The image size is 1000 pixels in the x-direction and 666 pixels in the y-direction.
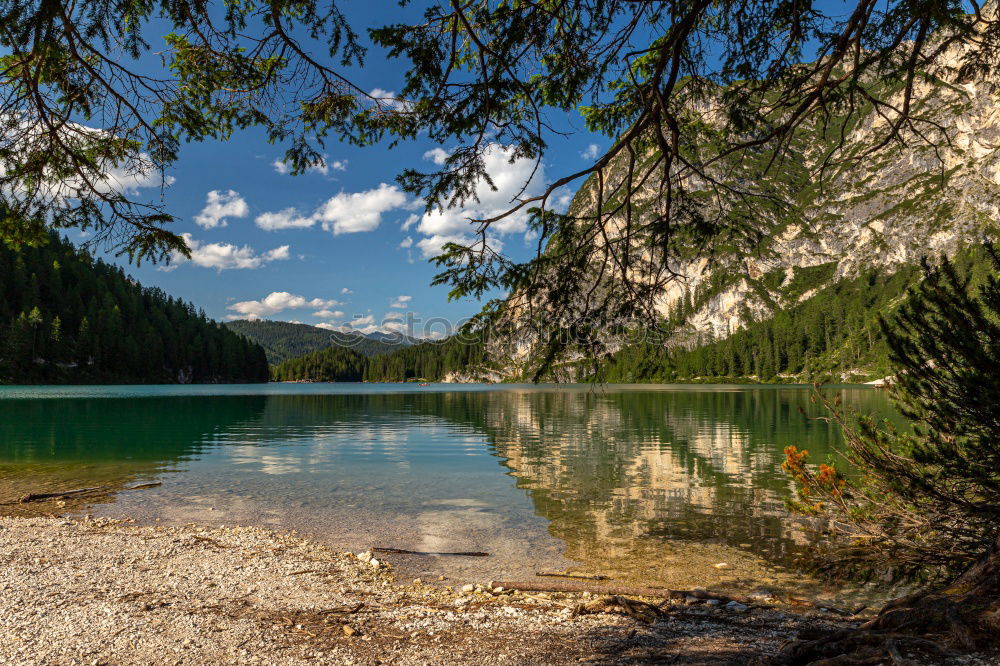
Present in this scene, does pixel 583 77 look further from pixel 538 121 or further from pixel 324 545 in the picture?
pixel 324 545

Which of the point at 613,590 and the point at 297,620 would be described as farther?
the point at 613,590

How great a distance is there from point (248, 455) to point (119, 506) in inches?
429

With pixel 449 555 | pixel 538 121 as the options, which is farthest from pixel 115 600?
pixel 538 121

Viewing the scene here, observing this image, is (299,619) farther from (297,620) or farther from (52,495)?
(52,495)

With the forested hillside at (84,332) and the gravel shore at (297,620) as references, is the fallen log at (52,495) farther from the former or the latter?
the forested hillside at (84,332)

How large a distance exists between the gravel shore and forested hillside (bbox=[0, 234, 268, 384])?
14223cm

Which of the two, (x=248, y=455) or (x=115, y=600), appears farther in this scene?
(x=248, y=455)

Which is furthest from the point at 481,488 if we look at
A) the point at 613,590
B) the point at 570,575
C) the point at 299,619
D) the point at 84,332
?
the point at 84,332

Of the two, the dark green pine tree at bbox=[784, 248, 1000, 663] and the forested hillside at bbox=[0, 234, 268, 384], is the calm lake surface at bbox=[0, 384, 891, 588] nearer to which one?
the dark green pine tree at bbox=[784, 248, 1000, 663]

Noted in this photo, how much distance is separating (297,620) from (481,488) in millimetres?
12112

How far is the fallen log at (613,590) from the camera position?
7.91 meters

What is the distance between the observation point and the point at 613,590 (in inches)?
323

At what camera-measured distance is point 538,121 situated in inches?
260

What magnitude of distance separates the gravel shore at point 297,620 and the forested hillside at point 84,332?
142228 millimetres
